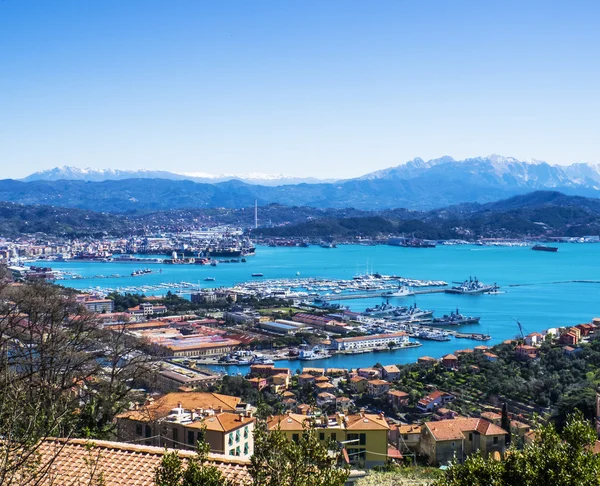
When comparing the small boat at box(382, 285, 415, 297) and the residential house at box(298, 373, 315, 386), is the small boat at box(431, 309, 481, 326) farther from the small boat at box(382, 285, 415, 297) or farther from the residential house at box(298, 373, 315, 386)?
the residential house at box(298, 373, 315, 386)

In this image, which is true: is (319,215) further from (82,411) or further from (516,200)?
(82,411)

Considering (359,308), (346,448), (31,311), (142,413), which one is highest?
(31,311)

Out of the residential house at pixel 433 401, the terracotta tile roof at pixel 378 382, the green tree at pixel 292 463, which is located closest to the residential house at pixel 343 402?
the terracotta tile roof at pixel 378 382

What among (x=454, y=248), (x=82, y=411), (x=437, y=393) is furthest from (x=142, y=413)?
(x=454, y=248)

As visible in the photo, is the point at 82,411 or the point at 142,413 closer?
the point at 82,411

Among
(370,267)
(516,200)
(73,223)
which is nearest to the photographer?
(370,267)

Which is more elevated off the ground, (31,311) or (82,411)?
(31,311)

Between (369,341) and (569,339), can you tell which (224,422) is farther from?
(369,341)
